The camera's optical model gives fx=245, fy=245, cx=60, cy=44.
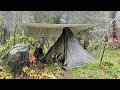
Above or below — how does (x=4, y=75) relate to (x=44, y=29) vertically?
below

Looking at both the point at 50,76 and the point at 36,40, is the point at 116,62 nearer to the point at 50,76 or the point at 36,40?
the point at 50,76

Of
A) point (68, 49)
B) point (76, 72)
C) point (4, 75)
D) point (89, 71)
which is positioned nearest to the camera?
point (4, 75)

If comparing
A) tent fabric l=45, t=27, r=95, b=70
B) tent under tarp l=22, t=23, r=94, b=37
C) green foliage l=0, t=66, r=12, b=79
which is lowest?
green foliage l=0, t=66, r=12, b=79

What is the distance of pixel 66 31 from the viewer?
Answer: 8.49m

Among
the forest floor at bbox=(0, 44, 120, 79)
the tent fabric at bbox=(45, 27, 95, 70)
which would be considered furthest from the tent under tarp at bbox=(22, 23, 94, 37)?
the forest floor at bbox=(0, 44, 120, 79)

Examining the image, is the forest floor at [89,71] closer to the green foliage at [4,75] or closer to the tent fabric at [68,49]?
the tent fabric at [68,49]

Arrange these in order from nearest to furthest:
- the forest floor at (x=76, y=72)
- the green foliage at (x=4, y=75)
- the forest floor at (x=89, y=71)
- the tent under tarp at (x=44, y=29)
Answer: the green foliage at (x=4, y=75), the forest floor at (x=76, y=72), the forest floor at (x=89, y=71), the tent under tarp at (x=44, y=29)

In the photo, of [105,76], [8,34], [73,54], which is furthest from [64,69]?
[8,34]

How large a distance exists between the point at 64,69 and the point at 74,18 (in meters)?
7.01

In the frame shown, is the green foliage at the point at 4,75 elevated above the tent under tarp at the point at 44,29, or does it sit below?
below

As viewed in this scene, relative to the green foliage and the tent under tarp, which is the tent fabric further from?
the green foliage

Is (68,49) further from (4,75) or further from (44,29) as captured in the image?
(4,75)

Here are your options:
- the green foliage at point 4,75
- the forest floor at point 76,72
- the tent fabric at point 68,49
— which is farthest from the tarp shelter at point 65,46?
the green foliage at point 4,75

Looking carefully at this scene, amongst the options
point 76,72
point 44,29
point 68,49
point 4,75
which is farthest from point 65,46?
point 4,75
